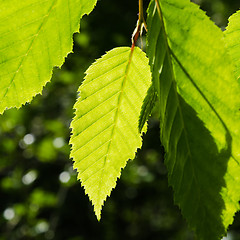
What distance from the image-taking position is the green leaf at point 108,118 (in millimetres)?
772

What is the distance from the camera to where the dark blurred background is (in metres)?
4.24

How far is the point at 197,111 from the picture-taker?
60 cm

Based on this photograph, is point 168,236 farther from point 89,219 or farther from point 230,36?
point 230,36

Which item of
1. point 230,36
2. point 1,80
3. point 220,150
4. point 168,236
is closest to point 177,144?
point 220,150

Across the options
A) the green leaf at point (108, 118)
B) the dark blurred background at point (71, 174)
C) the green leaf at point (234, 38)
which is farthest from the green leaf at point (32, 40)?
the dark blurred background at point (71, 174)

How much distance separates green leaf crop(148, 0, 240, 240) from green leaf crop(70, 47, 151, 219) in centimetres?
14

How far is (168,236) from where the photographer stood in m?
5.05

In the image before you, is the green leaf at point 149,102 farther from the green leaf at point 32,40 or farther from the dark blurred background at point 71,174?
the dark blurred background at point 71,174

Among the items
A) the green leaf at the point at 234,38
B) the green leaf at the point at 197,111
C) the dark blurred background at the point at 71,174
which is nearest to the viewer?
the green leaf at the point at 197,111

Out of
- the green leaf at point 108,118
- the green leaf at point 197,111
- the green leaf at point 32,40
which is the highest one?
the green leaf at point 32,40

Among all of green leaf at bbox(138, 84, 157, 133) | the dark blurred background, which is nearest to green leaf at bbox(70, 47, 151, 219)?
green leaf at bbox(138, 84, 157, 133)

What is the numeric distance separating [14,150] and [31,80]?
3.71 metres

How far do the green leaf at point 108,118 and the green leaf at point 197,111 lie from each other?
0.47 ft

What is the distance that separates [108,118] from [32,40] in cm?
21
